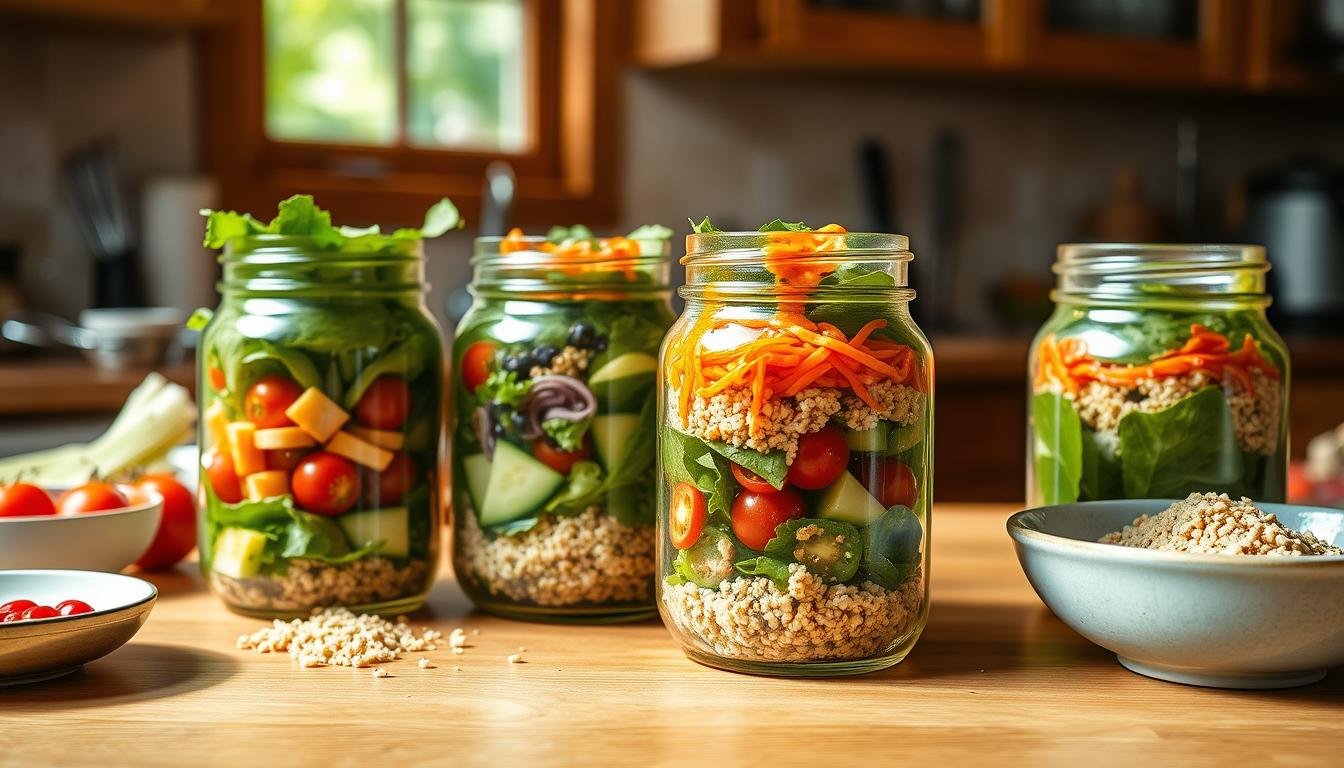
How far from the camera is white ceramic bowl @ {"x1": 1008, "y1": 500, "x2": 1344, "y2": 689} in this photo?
729mm

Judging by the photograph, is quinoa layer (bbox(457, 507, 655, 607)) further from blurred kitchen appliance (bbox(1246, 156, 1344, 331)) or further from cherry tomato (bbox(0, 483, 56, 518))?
blurred kitchen appliance (bbox(1246, 156, 1344, 331))

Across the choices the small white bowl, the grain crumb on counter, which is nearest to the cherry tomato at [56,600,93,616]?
the small white bowl

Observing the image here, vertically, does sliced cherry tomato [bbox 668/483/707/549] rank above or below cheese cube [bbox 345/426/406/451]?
below

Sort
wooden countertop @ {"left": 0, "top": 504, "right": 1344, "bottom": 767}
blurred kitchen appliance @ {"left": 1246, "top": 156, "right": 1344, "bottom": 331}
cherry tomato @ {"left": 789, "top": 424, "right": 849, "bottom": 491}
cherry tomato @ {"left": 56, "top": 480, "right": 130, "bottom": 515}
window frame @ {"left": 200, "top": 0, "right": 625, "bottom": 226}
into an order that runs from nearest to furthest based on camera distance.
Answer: wooden countertop @ {"left": 0, "top": 504, "right": 1344, "bottom": 767} → cherry tomato @ {"left": 789, "top": 424, "right": 849, "bottom": 491} → cherry tomato @ {"left": 56, "top": 480, "right": 130, "bottom": 515} → window frame @ {"left": 200, "top": 0, "right": 625, "bottom": 226} → blurred kitchen appliance @ {"left": 1246, "top": 156, "right": 1344, "bottom": 331}

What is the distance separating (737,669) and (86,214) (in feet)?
7.35

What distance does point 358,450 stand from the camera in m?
0.93

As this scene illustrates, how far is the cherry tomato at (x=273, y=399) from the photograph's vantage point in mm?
917

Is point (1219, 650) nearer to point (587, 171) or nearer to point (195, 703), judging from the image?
point (195, 703)

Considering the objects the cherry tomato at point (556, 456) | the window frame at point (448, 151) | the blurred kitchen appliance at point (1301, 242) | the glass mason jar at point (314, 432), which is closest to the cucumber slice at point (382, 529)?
the glass mason jar at point (314, 432)

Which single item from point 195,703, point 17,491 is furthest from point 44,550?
point 195,703

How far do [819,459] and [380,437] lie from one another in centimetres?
33

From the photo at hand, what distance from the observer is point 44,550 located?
961 millimetres

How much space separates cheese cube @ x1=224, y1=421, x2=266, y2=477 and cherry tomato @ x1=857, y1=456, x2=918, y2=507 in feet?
1.34

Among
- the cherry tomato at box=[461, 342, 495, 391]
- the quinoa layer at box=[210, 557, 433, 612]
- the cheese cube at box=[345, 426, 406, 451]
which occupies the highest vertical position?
the cherry tomato at box=[461, 342, 495, 391]
